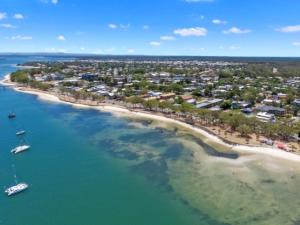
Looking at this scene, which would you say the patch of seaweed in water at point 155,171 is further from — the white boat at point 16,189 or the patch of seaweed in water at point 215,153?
A: the white boat at point 16,189

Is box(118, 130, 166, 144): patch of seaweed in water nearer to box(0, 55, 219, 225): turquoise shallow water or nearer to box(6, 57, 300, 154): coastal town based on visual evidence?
box(0, 55, 219, 225): turquoise shallow water

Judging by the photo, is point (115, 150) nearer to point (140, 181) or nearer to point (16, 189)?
point (140, 181)

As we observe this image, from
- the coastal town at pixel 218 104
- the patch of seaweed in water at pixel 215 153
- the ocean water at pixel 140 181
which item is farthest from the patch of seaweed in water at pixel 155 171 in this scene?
the coastal town at pixel 218 104

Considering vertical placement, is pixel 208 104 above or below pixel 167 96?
above

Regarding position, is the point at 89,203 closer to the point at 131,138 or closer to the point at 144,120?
the point at 131,138

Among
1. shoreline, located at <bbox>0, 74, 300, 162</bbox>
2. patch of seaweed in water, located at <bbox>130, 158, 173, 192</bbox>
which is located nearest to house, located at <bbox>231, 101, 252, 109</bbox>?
shoreline, located at <bbox>0, 74, 300, 162</bbox>

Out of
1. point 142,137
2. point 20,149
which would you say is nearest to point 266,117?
point 142,137

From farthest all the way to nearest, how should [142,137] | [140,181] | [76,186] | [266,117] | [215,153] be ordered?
[266,117], [142,137], [215,153], [140,181], [76,186]
